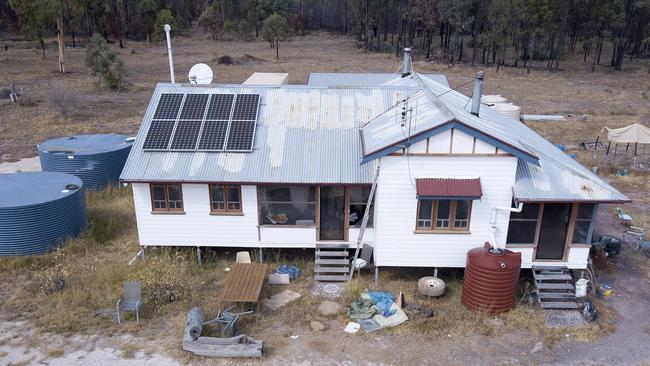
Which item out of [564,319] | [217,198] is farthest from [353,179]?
[564,319]

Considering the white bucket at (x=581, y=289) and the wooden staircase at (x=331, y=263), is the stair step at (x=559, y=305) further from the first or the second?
the wooden staircase at (x=331, y=263)

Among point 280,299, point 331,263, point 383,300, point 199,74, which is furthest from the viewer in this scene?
Result: point 199,74

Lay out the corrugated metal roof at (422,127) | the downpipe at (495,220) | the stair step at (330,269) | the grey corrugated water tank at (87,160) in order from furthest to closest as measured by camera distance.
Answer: the grey corrugated water tank at (87,160)
the stair step at (330,269)
the downpipe at (495,220)
the corrugated metal roof at (422,127)

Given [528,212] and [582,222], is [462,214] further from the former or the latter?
[582,222]

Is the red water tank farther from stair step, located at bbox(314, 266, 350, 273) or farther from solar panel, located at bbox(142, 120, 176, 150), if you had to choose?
solar panel, located at bbox(142, 120, 176, 150)

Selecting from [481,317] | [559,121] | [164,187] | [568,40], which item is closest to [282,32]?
[559,121]

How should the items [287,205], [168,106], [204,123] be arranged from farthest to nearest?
[168,106], [204,123], [287,205]

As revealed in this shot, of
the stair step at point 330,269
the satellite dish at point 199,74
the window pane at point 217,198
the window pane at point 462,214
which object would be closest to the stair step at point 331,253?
the stair step at point 330,269
